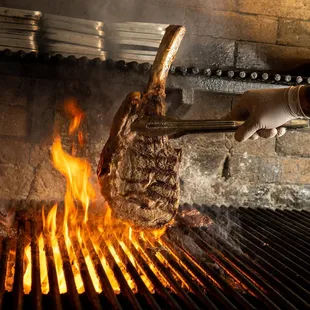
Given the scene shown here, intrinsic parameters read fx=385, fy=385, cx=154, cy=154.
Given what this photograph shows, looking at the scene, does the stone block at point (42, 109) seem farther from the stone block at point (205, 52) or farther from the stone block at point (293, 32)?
the stone block at point (293, 32)

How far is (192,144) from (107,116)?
1.26m

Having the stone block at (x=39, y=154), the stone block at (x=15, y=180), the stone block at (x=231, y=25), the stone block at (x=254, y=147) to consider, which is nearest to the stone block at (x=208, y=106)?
the stone block at (x=254, y=147)

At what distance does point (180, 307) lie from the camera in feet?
8.91

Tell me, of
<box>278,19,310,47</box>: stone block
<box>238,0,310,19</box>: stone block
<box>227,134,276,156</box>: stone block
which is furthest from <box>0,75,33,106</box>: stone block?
<box>278,19,310,47</box>: stone block

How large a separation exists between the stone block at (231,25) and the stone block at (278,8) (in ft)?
0.31

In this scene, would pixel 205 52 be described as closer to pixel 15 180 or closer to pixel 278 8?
pixel 278 8

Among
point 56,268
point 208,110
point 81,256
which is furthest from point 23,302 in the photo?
point 208,110

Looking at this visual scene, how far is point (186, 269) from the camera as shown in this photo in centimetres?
339

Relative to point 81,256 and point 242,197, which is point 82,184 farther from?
point 242,197

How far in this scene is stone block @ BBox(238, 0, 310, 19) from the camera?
533 centimetres

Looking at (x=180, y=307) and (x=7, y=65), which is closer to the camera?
(x=180, y=307)

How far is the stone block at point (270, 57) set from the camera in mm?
5352

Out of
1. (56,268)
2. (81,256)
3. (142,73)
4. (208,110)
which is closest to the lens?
(56,268)

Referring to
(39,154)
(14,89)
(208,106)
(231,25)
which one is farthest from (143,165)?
(231,25)
